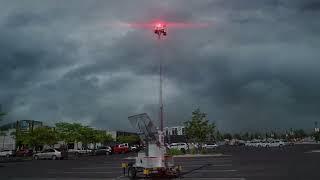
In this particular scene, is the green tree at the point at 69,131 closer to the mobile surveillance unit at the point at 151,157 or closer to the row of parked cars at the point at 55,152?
the row of parked cars at the point at 55,152

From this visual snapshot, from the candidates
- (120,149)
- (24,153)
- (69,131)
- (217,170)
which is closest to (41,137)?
(24,153)

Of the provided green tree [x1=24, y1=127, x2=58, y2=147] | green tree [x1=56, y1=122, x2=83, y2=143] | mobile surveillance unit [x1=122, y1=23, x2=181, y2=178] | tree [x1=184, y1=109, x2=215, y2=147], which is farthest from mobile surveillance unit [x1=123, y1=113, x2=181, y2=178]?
green tree [x1=56, y1=122, x2=83, y2=143]

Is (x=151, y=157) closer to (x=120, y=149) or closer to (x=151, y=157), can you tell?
(x=151, y=157)

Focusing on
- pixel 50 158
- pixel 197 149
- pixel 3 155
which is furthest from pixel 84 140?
pixel 197 149

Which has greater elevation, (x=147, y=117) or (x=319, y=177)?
(x=147, y=117)

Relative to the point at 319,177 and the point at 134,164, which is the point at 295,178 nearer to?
the point at 319,177

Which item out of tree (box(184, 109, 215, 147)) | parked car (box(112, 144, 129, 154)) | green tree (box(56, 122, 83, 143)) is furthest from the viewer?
green tree (box(56, 122, 83, 143))

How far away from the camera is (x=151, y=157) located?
78.4 ft

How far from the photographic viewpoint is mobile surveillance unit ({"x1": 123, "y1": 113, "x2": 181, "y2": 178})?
2386 cm

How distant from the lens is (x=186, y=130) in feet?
204

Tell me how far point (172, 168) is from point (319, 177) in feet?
24.7

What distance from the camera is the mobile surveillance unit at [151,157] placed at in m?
23.9

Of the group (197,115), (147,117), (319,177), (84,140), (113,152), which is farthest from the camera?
(84,140)

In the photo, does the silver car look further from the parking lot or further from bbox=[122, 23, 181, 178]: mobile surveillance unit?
bbox=[122, 23, 181, 178]: mobile surveillance unit
